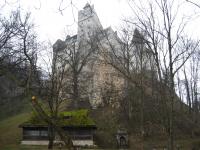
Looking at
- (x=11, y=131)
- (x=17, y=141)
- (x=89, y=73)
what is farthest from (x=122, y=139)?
(x=89, y=73)

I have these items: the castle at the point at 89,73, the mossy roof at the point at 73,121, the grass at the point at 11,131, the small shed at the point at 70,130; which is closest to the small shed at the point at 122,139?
the small shed at the point at 70,130

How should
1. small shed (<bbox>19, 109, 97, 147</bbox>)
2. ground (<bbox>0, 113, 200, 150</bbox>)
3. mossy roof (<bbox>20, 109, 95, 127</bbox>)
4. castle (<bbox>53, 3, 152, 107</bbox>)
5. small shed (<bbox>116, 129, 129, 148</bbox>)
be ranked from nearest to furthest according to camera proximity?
ground (<bbox>0, 113, 200, 150</bbox>) < small shed (<bbox>116, 129, 129, 148</bbox>) < small shed (<bbox>19, 109, 97, 147</bbox>) < mossy roof (<bbox>20, 109, 95, 127</bbox>) < castle (<bbox>53, 3, 152, 107</bbox>)

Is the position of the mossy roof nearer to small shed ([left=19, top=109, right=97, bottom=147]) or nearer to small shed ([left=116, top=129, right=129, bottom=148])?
small shed ([left=19, top=109, right=97, bottom=147])

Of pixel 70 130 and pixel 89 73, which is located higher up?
pixel 89 73

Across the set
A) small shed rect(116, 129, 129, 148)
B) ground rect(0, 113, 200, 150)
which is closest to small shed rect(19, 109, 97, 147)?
ground rect(0, 113, 200, 150)

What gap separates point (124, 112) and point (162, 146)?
9.62m

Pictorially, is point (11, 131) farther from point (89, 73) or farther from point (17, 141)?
point (89, 73)

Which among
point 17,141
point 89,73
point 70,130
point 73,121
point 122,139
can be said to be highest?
point 89,73

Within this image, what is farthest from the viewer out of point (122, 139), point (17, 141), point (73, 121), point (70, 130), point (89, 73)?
point (89, 73)

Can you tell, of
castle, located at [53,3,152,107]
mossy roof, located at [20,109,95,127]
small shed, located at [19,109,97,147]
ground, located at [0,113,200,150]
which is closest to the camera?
ground, located at [0,113,200,150]

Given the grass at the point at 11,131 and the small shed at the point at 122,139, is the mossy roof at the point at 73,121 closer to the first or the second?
the grass at the point at 11,131

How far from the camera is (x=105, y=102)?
159ft

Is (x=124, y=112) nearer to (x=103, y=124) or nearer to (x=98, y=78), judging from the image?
(x=103, y=124)

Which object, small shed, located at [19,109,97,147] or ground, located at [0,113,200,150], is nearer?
ground, located at [0,113,200,150]
